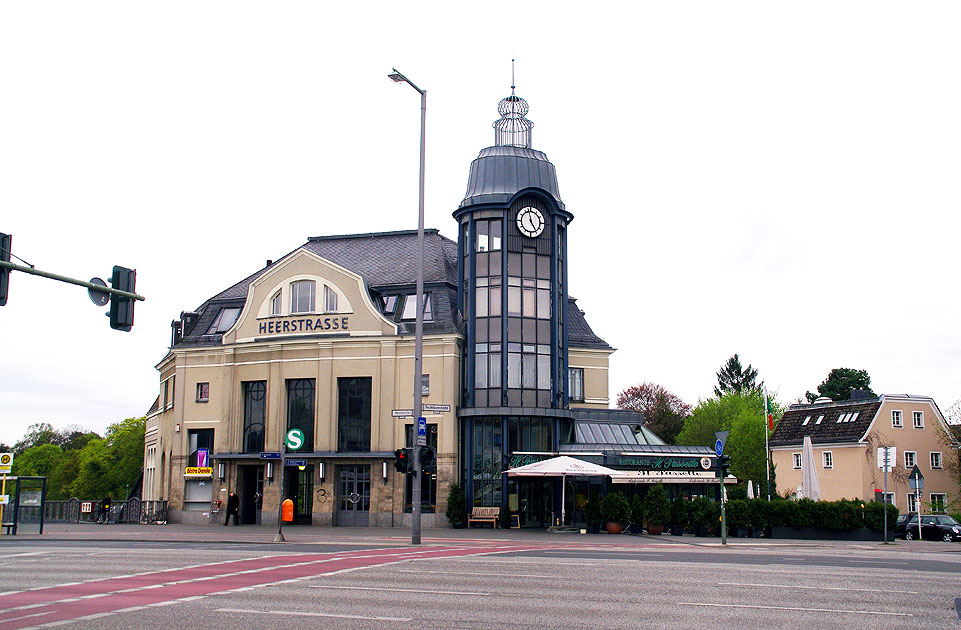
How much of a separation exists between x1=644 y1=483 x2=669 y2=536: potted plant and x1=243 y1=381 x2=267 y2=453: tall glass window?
60.7ft

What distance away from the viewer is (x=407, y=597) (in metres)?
15.5

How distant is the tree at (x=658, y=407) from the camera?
95.6 meters

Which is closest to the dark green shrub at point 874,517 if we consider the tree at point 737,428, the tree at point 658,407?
the tree at point 737,428

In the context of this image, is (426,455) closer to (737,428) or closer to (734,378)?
(737,428)

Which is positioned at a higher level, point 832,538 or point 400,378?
point 400,378


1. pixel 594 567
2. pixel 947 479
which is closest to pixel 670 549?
pixel 594 567

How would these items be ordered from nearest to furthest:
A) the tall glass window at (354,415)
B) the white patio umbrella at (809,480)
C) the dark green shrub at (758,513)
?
the dark green shrub at (758,513) → the white patio umbrella at (809,480) → the tall glass window at (354,415)

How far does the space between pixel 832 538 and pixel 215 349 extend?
28.1 m

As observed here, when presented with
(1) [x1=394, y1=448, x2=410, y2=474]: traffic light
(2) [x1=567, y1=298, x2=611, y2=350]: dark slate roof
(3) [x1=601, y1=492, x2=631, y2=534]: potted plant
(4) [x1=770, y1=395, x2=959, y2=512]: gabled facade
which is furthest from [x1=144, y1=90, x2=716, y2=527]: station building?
(4) [x1=770, y1=395, x2=959, y2=512]: gabled facade

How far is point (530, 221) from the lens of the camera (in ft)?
141

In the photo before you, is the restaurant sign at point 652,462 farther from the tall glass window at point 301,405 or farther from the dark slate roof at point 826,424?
the dark slate roof at point 826,424

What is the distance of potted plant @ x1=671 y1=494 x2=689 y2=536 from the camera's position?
116 ft

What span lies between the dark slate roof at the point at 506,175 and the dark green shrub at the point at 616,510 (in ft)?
45.7

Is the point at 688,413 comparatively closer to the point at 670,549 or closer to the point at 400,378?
the point at 400,378
